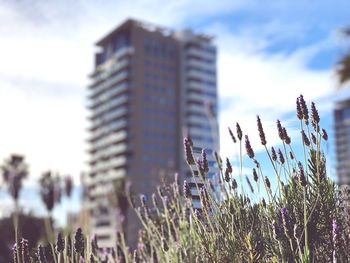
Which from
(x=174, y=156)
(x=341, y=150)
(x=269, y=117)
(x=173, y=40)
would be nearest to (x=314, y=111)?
(x=269, y=117)

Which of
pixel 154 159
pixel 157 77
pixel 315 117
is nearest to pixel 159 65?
pixel 157 77

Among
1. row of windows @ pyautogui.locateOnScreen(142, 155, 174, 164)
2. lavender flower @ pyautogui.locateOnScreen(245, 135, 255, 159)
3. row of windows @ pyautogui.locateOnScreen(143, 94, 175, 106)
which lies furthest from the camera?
row of windows @ pyautogui.locateOnScreen(143, 94, 175, 106)

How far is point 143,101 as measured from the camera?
85875 millimetres

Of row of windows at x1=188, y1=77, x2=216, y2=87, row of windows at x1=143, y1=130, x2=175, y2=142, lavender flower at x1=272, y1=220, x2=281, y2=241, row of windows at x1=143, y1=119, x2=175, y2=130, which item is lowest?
lavender flower at x1=272, y1=220, x2=281, y2=241

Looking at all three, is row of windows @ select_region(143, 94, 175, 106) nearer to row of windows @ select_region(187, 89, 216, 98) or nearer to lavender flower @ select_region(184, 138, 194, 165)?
row of windows @ select_region(187, 89, 216, 98)

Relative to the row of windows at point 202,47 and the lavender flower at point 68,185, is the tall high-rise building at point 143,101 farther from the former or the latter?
the lavender flower at point 68,185

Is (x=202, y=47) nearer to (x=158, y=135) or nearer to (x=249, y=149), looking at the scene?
(x=158, y=135)

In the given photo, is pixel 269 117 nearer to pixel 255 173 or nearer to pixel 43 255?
pixel 255 173

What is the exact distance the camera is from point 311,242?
267 cm

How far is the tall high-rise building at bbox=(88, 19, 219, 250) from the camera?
272 feet

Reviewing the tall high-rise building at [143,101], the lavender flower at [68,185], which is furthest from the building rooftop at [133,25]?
the lavender flower at [68,185]

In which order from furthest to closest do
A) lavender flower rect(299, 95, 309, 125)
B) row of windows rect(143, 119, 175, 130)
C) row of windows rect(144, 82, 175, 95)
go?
row of windows rect(144, 82, 175, 95), row of windows rect(143, 119, 175, 130), lavender flower rect(299, 95, 309, 125)

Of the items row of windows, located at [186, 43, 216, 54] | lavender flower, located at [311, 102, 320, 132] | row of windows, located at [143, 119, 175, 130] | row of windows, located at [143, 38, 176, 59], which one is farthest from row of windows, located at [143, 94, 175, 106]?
lavender flower, located at [311, 102, 320, 132]

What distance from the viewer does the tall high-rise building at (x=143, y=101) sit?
82.9 meters
